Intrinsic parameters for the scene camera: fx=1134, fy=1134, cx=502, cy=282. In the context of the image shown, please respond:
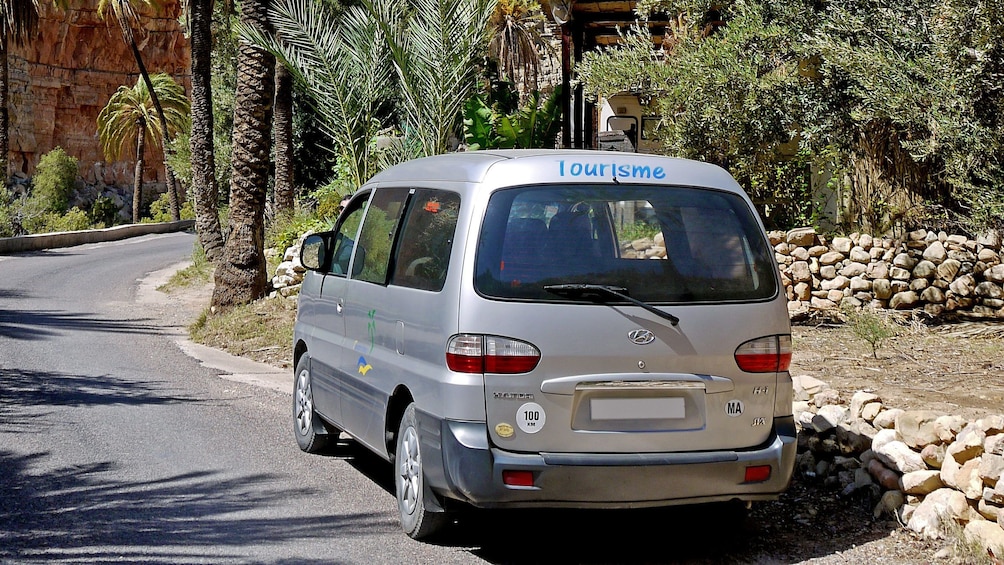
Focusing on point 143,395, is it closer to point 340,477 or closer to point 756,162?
point 340,477

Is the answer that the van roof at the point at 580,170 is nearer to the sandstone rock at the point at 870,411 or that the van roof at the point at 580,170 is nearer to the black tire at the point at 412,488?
the black tire at the point at 412,488

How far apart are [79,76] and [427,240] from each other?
8073 cm

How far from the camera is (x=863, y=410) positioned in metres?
6.92

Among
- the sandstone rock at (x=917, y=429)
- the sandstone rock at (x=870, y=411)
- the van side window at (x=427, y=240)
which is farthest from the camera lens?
the sandstone rock at (x=870, y=411)

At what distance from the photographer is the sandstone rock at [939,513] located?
217 inches

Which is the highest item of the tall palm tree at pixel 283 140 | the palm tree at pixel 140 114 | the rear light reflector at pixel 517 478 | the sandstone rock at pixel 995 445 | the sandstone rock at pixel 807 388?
the palm tree at pixel 140 114

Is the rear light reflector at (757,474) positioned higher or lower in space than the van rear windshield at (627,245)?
lower

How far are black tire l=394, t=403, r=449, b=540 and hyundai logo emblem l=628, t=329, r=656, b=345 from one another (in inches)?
45.4

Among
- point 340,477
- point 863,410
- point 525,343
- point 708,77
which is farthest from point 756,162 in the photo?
point 525,343

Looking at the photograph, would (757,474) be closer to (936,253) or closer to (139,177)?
(936,253)

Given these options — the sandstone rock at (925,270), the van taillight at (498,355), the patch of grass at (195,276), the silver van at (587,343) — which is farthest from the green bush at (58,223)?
the van taillight at (498,355)

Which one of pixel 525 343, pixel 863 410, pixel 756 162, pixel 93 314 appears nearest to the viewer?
pixel 525 343

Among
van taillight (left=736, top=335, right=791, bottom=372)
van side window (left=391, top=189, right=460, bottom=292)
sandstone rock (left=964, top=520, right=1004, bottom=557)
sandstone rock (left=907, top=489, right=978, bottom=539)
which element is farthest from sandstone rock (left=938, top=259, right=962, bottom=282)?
van side window (left=391, top=189, right=460, bottom=292)

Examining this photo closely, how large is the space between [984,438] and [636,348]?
1.86 metres
